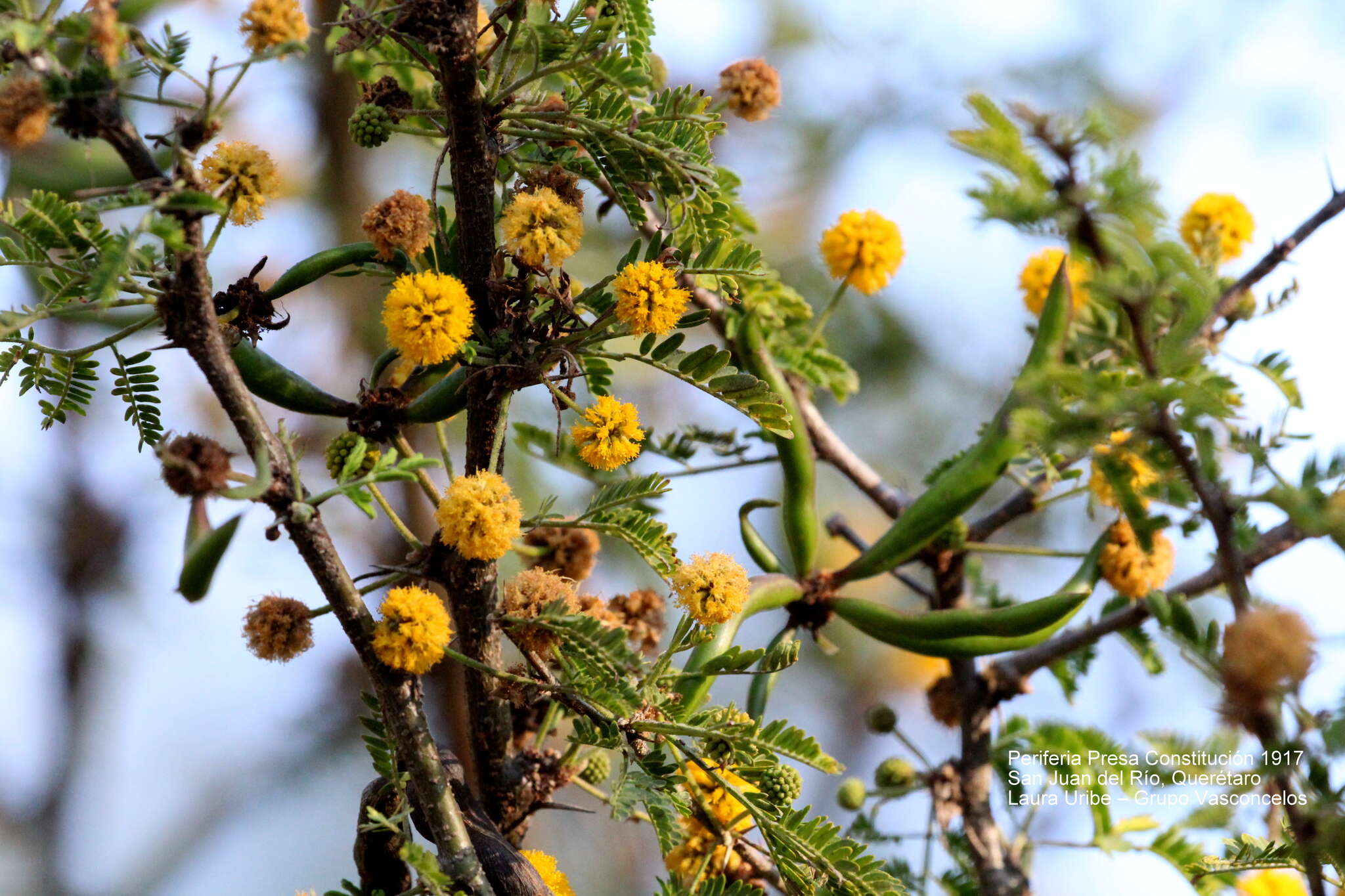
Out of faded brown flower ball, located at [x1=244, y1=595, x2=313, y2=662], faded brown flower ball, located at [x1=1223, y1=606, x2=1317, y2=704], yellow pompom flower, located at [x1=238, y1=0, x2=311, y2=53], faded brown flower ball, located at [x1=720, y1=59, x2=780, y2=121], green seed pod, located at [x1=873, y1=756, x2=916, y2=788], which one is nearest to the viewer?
faded brown flower ball, located at [x1=1223, y1=606, x2=1317, y2=704]

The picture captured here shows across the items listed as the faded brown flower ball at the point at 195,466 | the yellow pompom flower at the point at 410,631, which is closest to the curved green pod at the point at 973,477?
the yellow pompom flower at the point at 410,631

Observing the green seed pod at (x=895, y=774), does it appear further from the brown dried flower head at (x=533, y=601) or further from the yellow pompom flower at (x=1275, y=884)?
the brown dried flower head at (x=533, y=601)

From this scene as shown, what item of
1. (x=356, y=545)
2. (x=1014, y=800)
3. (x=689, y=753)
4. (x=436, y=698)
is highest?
(x=356, y=545)

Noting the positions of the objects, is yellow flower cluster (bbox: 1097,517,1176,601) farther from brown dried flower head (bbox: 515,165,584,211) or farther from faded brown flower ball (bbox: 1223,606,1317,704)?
brown dried flower head (bbox: 515,165,584,211)

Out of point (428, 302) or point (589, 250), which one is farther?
point (589, 250)

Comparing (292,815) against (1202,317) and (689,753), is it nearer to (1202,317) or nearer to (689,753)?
(689,753)

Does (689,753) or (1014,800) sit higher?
(1014,800)

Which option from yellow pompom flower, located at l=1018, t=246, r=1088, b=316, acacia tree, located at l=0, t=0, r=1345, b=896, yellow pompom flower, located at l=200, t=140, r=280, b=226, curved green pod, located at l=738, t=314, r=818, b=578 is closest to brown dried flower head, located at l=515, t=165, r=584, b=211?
acacia tree, located at l=0, t=0, r=1345, b=896

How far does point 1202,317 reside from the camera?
918 millimetres

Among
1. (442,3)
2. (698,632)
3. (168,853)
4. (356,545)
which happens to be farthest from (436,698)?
(442,3)

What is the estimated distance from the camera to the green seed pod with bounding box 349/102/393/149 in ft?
3.71

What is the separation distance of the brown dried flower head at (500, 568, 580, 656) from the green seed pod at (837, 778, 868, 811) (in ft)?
2.45

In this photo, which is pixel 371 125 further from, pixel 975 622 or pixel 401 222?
pixel 975 622

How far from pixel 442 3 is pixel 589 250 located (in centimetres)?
293
